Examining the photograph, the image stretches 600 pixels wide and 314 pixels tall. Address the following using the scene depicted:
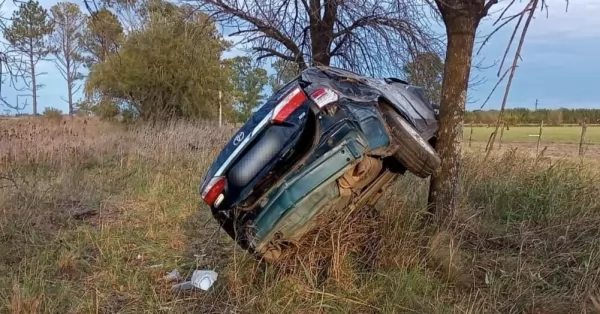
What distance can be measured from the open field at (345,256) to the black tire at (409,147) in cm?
63

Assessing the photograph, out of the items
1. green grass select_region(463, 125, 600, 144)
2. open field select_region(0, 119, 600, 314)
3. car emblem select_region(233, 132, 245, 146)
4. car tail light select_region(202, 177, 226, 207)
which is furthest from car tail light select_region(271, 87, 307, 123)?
green grass select_region(463, 125, 600, 144)

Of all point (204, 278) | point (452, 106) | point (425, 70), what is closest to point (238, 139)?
point (204, 278)

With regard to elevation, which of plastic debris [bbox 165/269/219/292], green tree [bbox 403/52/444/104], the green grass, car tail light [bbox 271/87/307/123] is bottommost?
plastic debris [bbox 165/269/219/292]

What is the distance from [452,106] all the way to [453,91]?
134 mm

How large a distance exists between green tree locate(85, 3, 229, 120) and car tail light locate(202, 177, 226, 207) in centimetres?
1668

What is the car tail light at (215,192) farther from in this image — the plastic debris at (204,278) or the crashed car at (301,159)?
the plastic debris at (204,278)

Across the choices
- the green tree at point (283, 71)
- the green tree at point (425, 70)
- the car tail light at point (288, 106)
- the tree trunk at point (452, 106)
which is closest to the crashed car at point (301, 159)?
the car tail light at point (288, 106)

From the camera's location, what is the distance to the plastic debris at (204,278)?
341 centimetres

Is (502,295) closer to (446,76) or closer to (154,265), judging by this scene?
(446,76)

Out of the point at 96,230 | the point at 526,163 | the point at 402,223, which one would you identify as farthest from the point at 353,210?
the point at 526,163

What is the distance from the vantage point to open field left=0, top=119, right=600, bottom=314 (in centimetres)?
310

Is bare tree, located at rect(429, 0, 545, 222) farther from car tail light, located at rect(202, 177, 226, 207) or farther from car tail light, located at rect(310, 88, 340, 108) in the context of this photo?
car tail light, located at rect(202, 177, 226, 207)

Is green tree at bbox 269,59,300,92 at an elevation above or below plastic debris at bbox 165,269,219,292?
above

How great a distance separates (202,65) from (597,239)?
57.5ft
